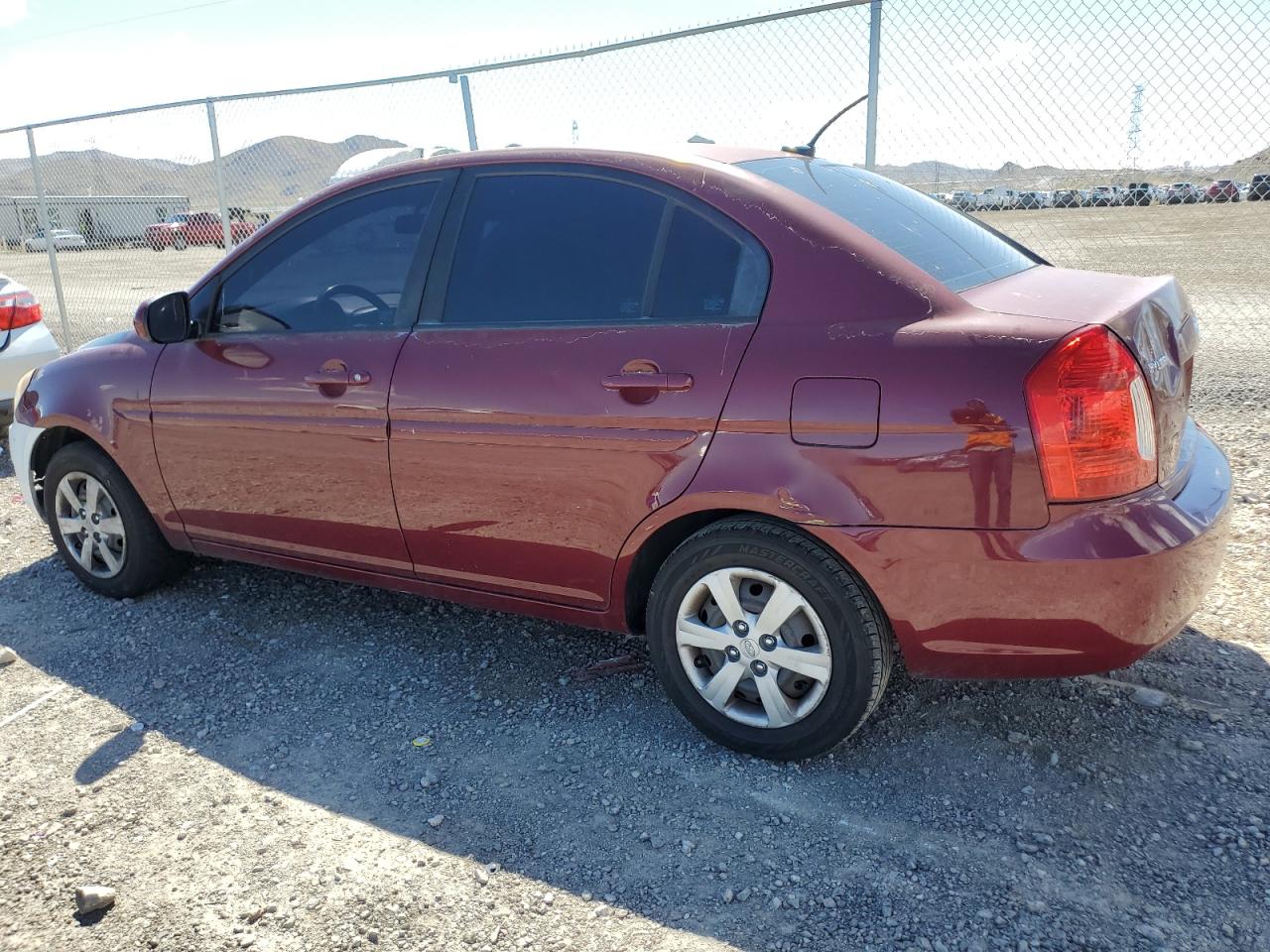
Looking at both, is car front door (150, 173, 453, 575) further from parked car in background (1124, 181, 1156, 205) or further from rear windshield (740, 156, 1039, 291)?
parked car in background (1124, 181, 1156, 205)

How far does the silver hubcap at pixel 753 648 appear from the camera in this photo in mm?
2854

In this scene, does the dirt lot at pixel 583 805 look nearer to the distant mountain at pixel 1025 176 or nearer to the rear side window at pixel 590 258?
the rear side window at pixel 590 258

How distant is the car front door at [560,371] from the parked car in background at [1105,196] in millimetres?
3543

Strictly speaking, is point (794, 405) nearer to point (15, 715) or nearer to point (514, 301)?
point (514, 301)

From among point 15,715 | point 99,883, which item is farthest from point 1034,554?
point 15,715

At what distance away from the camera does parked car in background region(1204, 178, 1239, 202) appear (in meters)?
5.87

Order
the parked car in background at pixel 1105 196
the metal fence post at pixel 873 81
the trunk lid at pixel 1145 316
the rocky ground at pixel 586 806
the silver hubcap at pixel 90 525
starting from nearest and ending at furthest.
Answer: the rocky ground at pixel 586 806 → the trunk lid at pixel 1145 316 → the silver hubcap at pixel 90 525 → the metal fence post at pixel 873 81 → the parked car in background at pixel 1105 196

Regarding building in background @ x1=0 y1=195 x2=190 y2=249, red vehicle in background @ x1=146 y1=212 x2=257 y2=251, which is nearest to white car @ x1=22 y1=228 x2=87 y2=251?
building in background @ x1=0 y1=195 x2=190 y2=249

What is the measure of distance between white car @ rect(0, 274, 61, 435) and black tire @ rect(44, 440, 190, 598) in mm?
2769

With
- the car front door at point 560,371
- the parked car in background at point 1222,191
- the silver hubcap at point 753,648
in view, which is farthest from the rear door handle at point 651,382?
the parked car in background at point 1222,191

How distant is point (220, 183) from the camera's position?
8.83 m

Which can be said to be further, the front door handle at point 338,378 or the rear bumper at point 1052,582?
the front door handle at point 338,378

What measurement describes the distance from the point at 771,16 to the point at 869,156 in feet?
2.97

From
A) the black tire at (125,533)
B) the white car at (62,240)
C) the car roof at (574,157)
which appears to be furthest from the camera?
the white car at (62,240)
